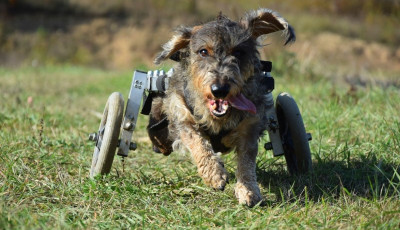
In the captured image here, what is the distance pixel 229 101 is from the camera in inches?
140

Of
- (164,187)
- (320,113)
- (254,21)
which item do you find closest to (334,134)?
(320,113)

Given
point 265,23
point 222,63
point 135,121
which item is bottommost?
point 135,121

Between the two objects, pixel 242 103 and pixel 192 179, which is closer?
pixel 242 103

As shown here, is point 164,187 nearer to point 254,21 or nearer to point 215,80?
point 215,80

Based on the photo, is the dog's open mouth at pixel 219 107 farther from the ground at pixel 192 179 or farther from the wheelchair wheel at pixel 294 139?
the wheelchair wheel at pixel 294 139

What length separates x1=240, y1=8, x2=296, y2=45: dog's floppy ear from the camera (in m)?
3.98

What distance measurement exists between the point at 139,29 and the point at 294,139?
2616 centimetres

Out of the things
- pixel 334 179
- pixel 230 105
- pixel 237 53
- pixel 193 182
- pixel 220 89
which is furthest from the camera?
pixel 193 182

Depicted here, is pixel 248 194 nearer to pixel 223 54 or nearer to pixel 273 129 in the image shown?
pixel 273 129

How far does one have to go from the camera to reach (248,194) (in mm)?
3502

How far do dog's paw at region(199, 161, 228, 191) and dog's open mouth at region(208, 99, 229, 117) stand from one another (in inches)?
14.8

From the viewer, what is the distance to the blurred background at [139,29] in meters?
24.4

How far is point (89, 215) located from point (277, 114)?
2.22m

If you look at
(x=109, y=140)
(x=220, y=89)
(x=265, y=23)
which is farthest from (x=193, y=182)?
(x=265, y=23)
